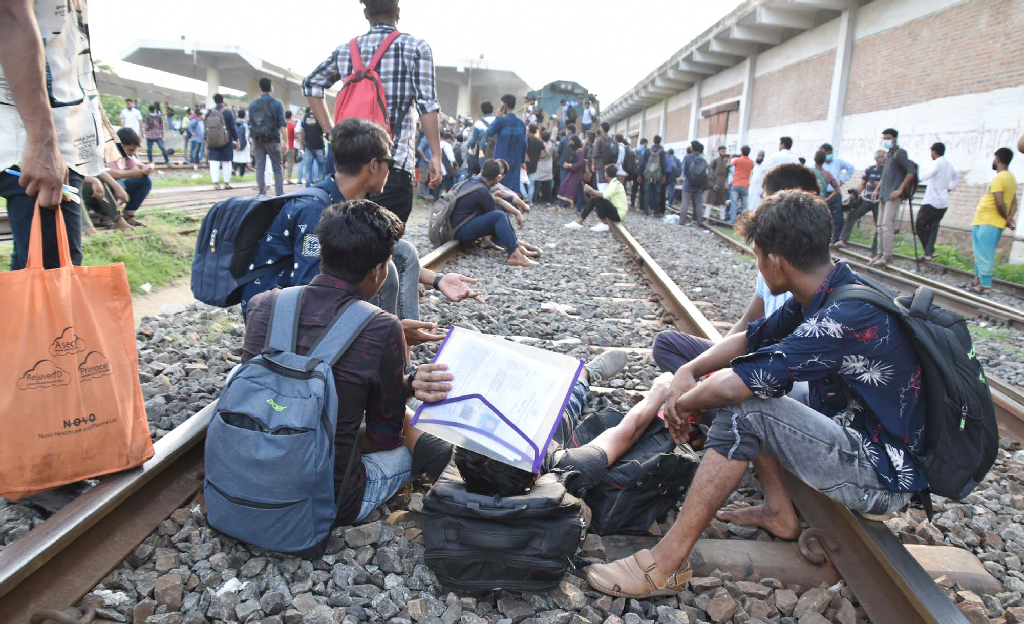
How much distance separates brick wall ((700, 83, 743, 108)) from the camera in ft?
78.1

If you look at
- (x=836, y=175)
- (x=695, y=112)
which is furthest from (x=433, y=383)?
(x=695, y=112)

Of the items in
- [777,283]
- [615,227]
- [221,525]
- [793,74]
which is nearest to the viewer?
[221,525]

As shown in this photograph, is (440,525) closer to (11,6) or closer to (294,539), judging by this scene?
(294,539)

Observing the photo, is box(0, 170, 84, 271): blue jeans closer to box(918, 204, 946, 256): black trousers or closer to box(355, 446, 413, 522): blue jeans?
box(355, 446, 413, 522): blue jeans

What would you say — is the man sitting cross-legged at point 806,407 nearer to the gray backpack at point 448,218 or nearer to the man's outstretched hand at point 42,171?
the man's outstretched hand at point 42,171

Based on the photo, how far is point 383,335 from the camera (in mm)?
2238

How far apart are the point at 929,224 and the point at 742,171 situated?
14.7 ft

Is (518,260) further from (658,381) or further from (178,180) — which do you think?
(178,180)

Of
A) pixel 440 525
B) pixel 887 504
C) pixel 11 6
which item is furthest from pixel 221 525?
pixel 887 504

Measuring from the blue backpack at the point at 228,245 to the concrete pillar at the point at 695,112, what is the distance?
1113 inches

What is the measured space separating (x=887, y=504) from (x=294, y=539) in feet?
6.58

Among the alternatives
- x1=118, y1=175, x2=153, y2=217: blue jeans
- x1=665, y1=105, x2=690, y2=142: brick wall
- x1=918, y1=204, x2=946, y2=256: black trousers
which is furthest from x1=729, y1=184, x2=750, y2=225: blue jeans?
x1=665, y1=105, x2=690, y2=142: brick wall

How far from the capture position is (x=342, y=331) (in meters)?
2.18

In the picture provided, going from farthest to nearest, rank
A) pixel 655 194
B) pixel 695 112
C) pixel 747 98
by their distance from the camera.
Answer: pixel 695 112
pixel 747 98
pixel 655 194
